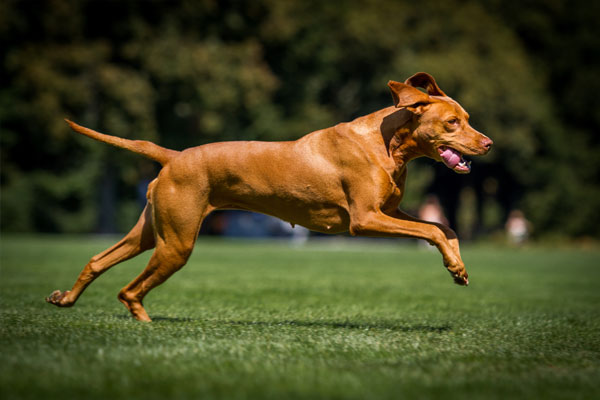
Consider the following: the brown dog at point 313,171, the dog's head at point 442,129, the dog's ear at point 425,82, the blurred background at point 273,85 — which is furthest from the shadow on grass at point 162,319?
the blurred background at point 273,85

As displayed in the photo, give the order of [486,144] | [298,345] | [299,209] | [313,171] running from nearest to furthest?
1. [298,345]
2. [486,144]
3. [313,171]
4. [299,209]

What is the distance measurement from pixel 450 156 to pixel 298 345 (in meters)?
2.46

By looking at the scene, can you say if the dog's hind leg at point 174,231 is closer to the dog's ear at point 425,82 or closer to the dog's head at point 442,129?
the dog's head at point 442,129

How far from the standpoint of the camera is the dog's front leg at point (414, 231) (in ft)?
21.2

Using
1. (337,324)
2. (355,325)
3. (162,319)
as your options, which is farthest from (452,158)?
(162,319)

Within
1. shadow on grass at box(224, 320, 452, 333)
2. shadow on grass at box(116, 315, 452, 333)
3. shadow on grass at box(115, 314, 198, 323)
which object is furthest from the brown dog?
shadow on grass at box(224, 320, 452, 333)

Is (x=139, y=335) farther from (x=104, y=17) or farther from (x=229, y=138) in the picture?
(x=104, y=17)

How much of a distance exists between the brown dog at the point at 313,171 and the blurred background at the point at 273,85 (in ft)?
87.8

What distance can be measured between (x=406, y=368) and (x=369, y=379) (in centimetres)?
53

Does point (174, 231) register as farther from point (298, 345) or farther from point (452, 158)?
point (452, 158)

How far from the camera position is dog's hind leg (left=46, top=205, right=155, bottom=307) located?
7.38 meters

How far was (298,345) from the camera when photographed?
235 inches

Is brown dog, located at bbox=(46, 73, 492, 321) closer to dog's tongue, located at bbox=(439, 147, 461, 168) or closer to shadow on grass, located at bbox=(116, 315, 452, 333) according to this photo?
dog's tongue, located at bbox=(439, 147, 461, 168)

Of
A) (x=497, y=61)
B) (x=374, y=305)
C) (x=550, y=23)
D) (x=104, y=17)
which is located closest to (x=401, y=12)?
(x=497, y=61)
